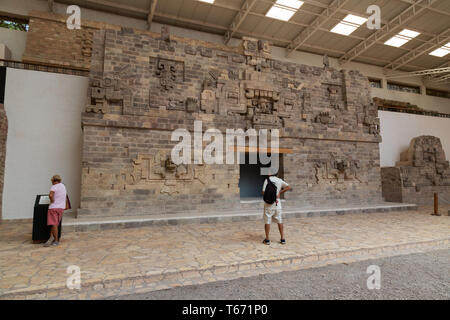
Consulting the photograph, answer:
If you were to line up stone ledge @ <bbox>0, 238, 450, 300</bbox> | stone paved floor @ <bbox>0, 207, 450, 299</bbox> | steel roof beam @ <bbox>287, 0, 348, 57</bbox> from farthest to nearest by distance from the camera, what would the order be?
steel roof beam @ <bbox>287, 0, 348, 57</bbox> → stone paved floor @ <bbox>0, 207, 450, 299</bbox> → stone ledge @ <bbox>0, 238, 450, 300</bbox>

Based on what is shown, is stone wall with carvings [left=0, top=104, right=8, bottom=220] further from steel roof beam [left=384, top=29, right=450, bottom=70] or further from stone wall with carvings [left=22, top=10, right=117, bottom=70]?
steel roof beam [left=384, top=29, right=450, bottom=70]

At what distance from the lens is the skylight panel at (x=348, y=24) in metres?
13.2

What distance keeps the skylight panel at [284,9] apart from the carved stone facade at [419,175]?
8.92 m

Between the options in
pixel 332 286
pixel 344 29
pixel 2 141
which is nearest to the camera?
pixel 332 286

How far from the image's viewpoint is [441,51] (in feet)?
52.7

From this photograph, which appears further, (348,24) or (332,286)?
(348,24)

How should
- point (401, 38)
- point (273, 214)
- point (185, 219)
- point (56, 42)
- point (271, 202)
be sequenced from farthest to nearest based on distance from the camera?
point (401, 38), point (56, 42), point (185, 219), point (273, 214), point (271, 202)

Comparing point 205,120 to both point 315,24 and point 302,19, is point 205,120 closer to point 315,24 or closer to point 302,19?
point 302,19

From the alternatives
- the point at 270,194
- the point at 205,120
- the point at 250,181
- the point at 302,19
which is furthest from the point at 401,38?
the point at 270,194

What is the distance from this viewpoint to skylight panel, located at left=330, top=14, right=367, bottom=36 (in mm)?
13203

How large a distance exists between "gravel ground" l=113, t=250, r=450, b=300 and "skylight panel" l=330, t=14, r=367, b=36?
13.6m

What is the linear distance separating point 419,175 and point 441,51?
10.2m

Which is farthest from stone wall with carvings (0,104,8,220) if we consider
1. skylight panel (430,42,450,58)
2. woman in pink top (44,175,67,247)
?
skylight panel (430,42,450,58)

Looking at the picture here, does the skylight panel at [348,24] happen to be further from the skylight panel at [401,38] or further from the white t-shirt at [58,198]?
the white t-shirt at [58,198]
